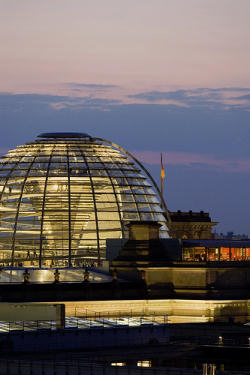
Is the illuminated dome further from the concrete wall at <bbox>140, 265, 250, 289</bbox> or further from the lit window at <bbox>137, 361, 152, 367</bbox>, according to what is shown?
the lit window at <bbox>137, 361, 152, 367</bbox>

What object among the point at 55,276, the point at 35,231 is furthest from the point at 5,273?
the point at 35,231

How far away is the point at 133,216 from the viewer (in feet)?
467

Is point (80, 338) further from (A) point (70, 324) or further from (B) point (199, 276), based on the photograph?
(B) point (199, 276)

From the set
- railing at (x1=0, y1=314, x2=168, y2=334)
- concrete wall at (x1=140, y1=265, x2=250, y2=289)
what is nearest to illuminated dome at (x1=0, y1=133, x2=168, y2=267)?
concrete wall at (x1=140, y1=265, x2=250, y2=289)

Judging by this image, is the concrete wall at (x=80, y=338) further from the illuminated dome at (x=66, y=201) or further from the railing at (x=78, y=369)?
the illuminated dome at (x=66, y=201)

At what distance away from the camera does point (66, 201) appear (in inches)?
5620

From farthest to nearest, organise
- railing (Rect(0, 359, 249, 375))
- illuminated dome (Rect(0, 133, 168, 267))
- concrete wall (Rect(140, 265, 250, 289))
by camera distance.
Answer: illuminated dome (Rect(0, 133, 168, 267)) → concrete wall (Rect(140, 265, 250, 289)) → railing (Rect(0, 359, 249, 375))

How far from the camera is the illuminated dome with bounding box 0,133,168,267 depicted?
139875 millimetres

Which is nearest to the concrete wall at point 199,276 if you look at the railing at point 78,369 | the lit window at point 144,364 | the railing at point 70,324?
the railing at point 70,324

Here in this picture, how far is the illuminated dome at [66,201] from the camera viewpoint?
13988 cm

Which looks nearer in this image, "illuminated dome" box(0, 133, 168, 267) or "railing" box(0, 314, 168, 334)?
"railing" box(0, 314, 168, 334)

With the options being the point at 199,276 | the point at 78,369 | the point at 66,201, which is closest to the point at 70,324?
the point at 78,369

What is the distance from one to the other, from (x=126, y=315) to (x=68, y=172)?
22.3 m

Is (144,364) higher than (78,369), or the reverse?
(144,364)
